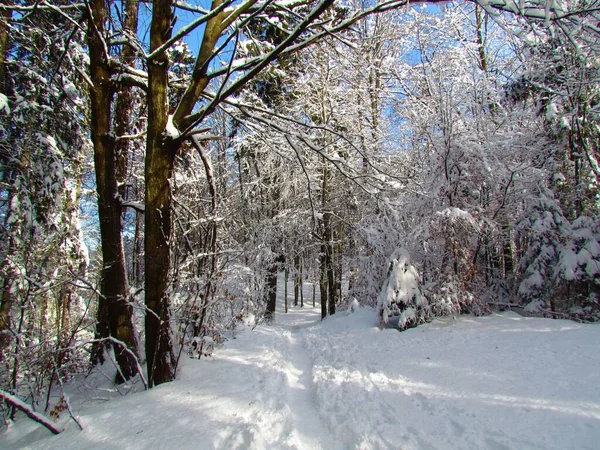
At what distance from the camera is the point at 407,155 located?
10258 millimetres

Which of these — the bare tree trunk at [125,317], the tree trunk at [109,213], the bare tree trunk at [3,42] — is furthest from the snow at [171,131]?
the bare tree trunk at [3,42]

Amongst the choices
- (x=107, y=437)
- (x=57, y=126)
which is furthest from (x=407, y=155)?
(x=107, y=437)

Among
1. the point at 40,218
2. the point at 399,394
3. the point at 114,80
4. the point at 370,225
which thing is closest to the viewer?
the point at 399,394

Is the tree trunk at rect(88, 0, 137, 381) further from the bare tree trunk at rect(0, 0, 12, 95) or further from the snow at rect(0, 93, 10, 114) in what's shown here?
the bare tree trunk at rect(0, 0, 12, 95)

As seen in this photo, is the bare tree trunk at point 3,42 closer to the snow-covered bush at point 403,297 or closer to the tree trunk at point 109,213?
the tree trunk at point 109,213

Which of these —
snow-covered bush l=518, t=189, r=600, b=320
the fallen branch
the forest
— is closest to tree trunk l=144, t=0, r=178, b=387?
the forest

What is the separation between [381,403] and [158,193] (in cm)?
316

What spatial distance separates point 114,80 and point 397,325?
21.8 feet

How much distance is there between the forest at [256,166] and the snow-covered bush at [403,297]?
4 cm

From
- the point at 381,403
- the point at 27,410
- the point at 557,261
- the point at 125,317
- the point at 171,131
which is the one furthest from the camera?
the point at 557,261

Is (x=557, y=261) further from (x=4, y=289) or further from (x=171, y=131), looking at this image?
(x=4, y=289)

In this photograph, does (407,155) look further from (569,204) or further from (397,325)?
(397,325)

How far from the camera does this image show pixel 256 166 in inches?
498

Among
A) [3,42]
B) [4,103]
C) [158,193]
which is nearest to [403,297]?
[158,193]
